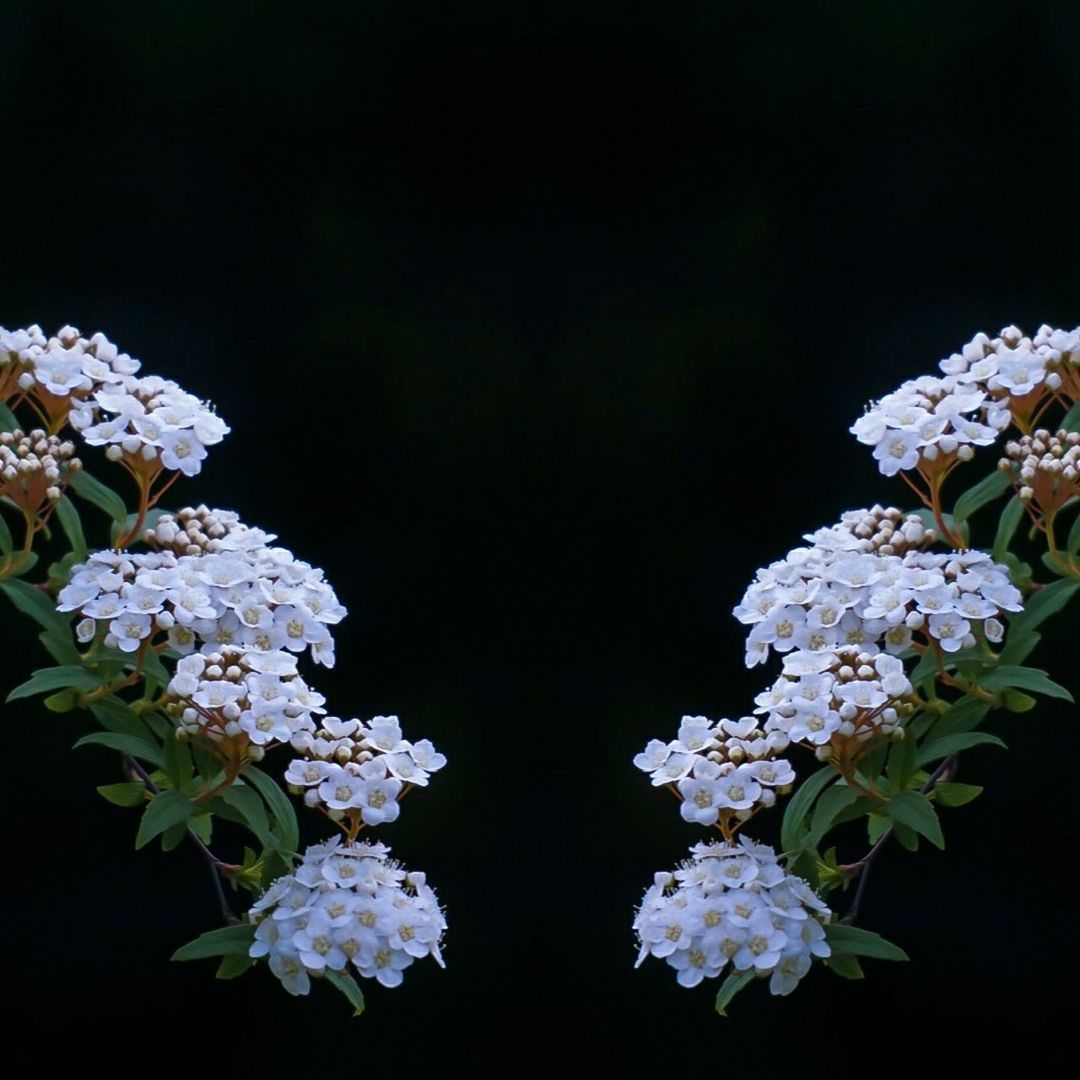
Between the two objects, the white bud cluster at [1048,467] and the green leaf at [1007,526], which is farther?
the green leaf at [1007,526]

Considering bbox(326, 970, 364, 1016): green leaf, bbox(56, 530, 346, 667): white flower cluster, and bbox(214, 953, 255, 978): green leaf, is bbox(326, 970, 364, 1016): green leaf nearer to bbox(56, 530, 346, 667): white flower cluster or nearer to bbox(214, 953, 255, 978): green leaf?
bbox(214, 953, 255, 978): green leaf

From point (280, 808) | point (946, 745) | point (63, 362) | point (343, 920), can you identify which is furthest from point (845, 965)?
point (63, 362)

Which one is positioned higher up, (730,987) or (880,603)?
(880,603)

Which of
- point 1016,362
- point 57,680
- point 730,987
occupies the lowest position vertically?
point 730,987

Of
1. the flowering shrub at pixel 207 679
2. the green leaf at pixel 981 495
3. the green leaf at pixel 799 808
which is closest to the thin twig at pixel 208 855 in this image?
the flowering shrub at pixel 207 679

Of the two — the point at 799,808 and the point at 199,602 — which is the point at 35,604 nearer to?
the point at 199,602

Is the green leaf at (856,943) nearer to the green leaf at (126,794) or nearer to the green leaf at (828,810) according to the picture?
the green leaf at (828,810)

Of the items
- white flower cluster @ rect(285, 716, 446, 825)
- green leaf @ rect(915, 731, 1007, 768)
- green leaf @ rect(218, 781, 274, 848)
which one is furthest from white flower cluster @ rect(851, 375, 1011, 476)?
green leaf @ rect(218, 781, 274, 848)
